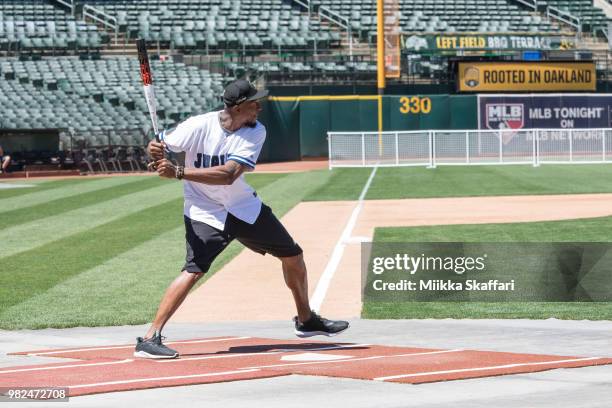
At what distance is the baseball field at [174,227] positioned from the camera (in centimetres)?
1043

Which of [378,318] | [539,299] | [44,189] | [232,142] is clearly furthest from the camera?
[44,189]

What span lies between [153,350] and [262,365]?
0.81m

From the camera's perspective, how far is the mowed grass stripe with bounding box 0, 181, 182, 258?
17.4 metres

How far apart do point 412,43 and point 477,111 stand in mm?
4269

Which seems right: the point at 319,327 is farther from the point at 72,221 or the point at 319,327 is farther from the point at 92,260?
the point at 72,221

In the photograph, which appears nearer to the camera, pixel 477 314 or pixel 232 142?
pixel 232 142

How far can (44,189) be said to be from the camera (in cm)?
3344

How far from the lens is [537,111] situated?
161ft

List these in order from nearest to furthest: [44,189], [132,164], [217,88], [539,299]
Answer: [539,299]
[44,189]
[132,164]
[217,88]

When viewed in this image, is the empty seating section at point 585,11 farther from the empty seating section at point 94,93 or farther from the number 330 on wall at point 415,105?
the empty seating section at point 94,93

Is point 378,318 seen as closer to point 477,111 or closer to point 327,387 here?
point 327,387

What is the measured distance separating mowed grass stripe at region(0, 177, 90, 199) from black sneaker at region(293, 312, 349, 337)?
22234 mm

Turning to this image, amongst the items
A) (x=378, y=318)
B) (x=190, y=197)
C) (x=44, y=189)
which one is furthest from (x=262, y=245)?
(x=44, y=189)

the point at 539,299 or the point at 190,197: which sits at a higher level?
the point at 190,197
